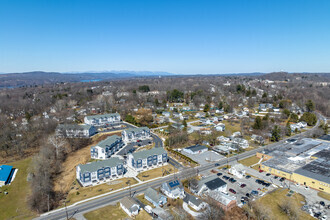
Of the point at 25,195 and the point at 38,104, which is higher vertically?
the point at 38,104

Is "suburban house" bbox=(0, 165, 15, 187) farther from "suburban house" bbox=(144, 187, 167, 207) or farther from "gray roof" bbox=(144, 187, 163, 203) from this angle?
"suburban house" bbox=(144, 187, 167, 207)

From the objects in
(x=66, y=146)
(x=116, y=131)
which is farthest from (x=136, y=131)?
(x=66, y=146)

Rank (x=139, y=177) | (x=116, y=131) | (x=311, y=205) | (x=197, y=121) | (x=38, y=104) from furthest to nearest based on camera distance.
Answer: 1. (x=38, y=104)
2. (x=197, y=121)
3. (x=116, y=131)
4. (x=139, y=177)
5. (x=311, y=205)

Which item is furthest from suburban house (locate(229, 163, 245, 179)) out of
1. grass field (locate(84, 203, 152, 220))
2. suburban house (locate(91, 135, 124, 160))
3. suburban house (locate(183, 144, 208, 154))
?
suburban house (locate(91, 135, 124, 160))

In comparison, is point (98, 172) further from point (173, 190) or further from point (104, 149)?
point (173, 190)

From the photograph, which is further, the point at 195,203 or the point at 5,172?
the point at 5,172

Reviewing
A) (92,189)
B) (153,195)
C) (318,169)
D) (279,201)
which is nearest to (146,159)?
(92,189)

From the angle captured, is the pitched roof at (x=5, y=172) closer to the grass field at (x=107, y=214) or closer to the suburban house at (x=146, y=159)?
the grass field at (x=107, y=214)

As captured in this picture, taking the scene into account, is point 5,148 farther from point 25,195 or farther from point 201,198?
point 201,198
